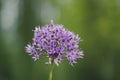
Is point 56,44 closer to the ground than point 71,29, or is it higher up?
closer to the ground

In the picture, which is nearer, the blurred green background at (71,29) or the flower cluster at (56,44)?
the flower cluster at (56,44)

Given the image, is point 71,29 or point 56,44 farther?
point 71,29

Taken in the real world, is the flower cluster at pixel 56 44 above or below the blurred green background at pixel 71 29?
below

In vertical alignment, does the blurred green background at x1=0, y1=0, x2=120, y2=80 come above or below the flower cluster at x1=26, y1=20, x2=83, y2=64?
above

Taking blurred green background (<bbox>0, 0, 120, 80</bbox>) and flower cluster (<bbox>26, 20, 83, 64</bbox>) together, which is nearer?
flower cluster (<bbox>26, 20, 83, 64</bbox>)
